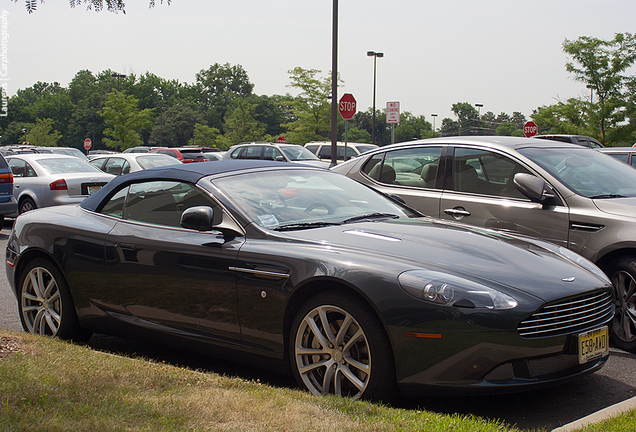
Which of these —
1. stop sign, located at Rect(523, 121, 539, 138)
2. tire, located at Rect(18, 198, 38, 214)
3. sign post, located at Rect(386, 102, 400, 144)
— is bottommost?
tire, located at Rect(18, 198, 38, 214)

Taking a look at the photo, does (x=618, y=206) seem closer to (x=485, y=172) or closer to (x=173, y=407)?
(x=485, y=172)

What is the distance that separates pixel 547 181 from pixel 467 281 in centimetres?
280

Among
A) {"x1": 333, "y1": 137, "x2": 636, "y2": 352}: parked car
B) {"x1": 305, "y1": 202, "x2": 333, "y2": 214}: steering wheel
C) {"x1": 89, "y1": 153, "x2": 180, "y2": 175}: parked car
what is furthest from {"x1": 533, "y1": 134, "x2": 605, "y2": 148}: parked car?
{"x1": 305, "y1": 202, "x2": 333, "y2": 214}: steering wheel

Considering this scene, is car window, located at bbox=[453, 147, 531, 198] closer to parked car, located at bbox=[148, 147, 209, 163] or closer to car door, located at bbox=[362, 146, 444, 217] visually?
car door, located at bbox=[362, 146, 444, 217]

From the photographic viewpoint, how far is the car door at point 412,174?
22.1 feet

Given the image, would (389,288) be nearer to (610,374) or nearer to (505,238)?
(505,238)

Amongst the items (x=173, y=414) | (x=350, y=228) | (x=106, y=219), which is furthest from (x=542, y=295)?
(x=106, y=219)

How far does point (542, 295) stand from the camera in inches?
139

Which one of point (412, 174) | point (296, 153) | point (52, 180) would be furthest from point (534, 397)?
point (296, 153)

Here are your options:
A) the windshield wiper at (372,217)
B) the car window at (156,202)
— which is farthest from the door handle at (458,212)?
the car window at (156,202)

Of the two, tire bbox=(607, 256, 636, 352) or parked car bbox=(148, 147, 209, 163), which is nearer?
tire bbox=(607, 256, 636, 352)

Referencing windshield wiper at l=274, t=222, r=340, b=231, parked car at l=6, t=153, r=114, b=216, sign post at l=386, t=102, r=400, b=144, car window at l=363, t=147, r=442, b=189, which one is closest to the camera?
windshield wiper at l=274, t=222, r=340, b=231

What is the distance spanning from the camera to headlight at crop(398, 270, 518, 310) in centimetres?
341

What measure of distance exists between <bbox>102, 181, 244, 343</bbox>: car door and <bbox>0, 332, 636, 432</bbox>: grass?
450mm
